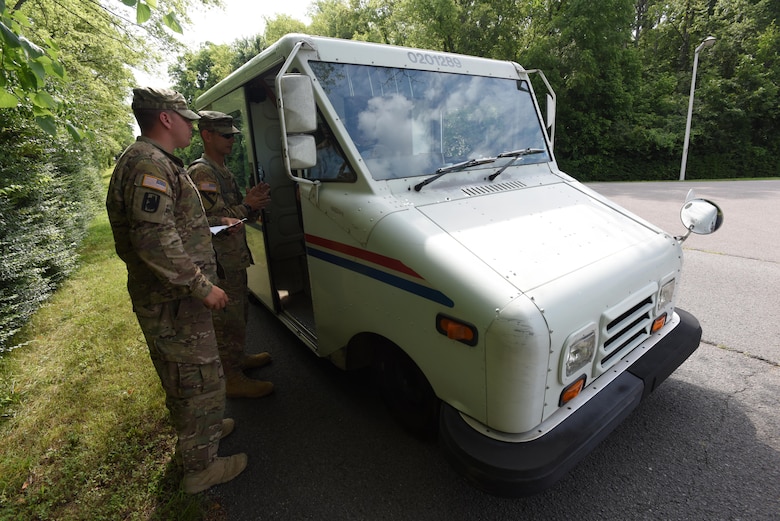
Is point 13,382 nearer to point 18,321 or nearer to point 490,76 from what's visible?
point 18,321

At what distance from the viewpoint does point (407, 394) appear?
8.65 feet

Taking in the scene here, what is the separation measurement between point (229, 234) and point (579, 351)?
8.55ft

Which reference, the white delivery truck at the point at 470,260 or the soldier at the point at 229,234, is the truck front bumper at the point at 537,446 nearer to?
the white delivery truck at the point at 470,260

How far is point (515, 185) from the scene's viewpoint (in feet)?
9.61

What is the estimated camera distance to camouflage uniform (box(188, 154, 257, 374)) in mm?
3180

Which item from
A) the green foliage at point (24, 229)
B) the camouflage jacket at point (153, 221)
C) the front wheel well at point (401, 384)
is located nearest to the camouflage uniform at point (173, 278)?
the camouflage jacket at point (153, 221)

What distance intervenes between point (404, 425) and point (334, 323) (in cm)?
83

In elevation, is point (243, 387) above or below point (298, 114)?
below

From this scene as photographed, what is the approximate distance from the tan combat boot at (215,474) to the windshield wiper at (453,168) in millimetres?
2052

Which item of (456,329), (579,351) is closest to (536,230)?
(579,351)

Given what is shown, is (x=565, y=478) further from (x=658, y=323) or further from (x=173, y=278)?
(x=173, y=278)

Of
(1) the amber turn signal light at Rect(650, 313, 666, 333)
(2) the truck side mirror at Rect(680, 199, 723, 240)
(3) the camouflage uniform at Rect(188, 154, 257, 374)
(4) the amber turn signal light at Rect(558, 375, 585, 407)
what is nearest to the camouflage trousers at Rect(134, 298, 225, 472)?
(3) the camouflage uniform at Rect(188, 154, 257, 374)

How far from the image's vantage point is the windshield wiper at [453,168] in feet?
8.29

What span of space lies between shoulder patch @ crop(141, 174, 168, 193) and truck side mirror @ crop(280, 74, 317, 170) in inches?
26.0
